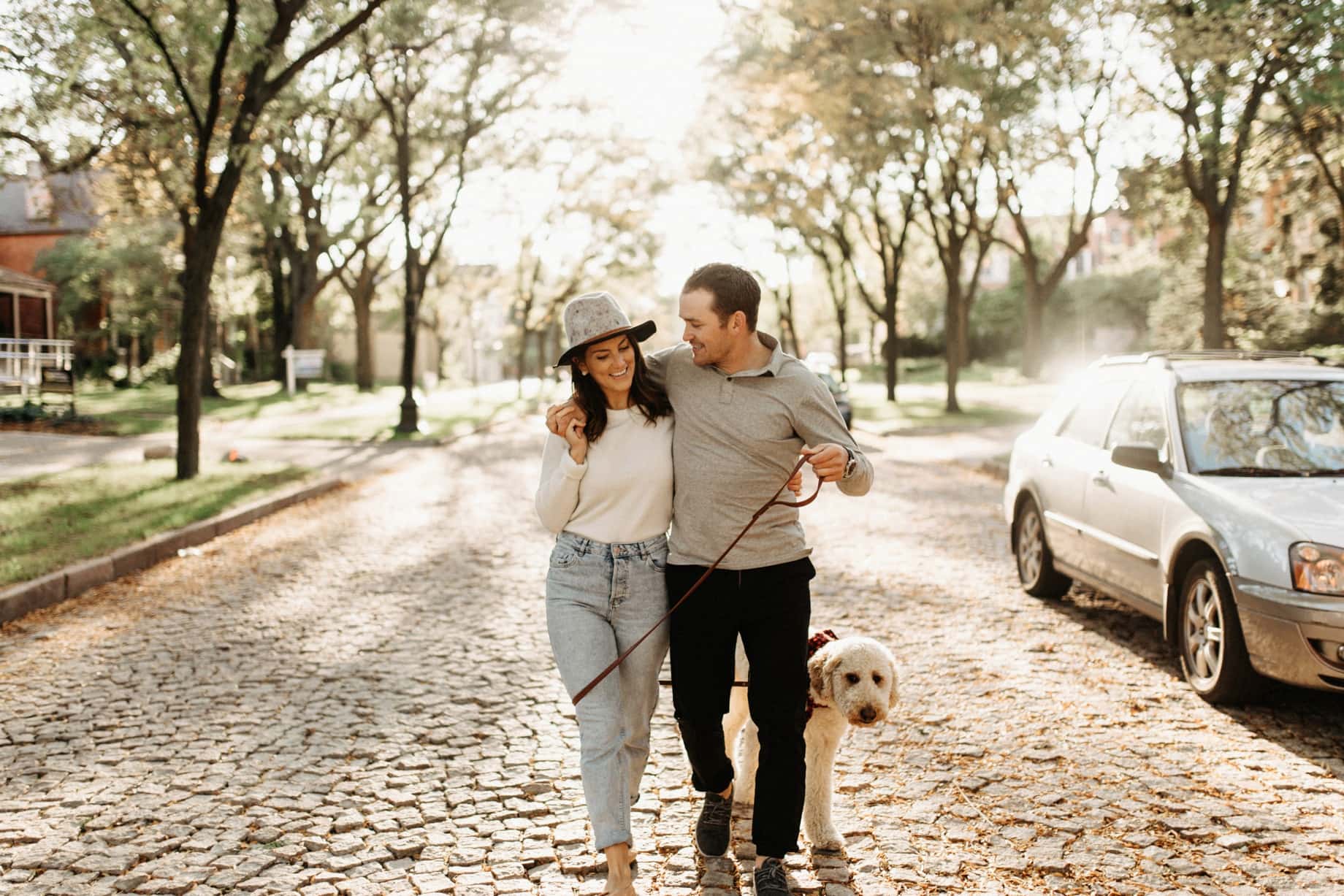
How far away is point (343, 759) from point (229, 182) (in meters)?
10.8

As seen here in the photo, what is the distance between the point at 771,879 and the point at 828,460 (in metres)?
1.34

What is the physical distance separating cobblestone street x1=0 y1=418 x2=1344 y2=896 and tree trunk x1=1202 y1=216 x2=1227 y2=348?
13.3 metres

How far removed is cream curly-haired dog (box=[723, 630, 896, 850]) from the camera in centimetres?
381

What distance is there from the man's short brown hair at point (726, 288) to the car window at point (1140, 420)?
396cm

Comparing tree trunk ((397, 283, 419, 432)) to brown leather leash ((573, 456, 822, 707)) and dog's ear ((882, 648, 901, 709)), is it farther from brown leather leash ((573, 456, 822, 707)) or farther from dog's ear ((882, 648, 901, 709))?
dog's ear ((882, 648, 901, 709))

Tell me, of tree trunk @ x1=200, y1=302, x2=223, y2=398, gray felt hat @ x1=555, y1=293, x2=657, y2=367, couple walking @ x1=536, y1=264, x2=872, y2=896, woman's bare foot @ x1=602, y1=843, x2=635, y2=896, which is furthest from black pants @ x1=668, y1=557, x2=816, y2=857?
tree trunk @ x1=200, y1=302, x2=223, y2=398

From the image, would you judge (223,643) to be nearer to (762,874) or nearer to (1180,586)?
(762,874)

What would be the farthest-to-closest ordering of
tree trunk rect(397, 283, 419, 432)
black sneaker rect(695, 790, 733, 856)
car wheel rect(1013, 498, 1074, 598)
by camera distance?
tree trunk rect(397, 283, 419, 432), car wheel rect(1013, 498, 1074, 598), black sneaker rect(695, 790, 733, 856)

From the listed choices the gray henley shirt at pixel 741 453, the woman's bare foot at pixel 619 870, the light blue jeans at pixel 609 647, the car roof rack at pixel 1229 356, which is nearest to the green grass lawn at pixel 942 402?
the car roof rack at pixel 1229 356

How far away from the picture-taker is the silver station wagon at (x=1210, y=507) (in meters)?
5.33

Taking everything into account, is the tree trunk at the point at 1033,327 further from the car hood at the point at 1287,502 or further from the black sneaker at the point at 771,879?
the black sneaker at the point at 771,879

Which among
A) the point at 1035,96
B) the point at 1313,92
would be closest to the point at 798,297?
the point at 1035,96

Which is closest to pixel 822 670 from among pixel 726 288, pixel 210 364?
pixel 726 288

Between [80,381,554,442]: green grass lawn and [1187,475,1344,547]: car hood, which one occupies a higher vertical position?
[1187,475,1344,547]: car hood
